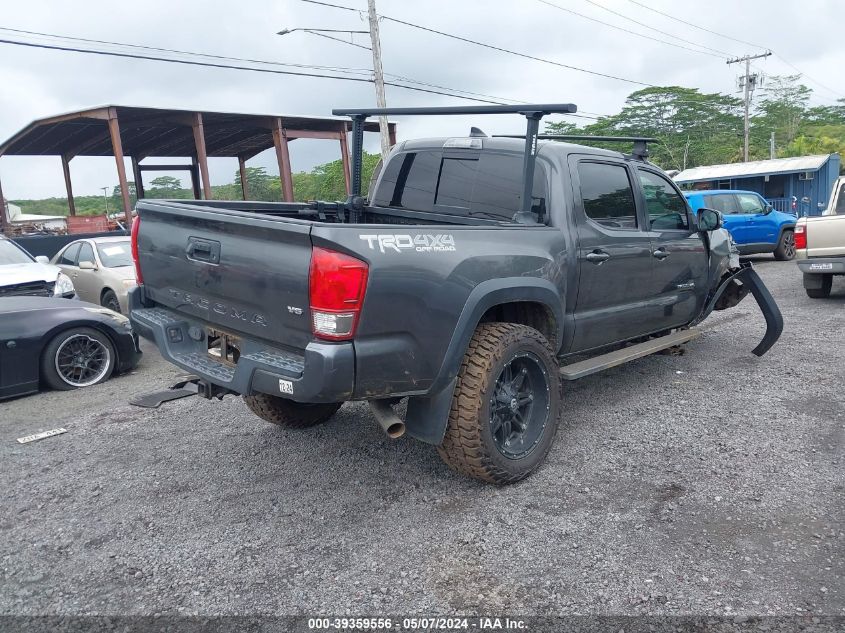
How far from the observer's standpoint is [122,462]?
4.29m

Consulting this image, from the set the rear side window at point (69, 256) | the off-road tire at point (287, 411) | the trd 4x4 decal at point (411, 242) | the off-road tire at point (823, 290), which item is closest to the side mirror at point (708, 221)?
the trd 4x4 decal at point (411, 242)

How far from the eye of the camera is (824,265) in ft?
28.8

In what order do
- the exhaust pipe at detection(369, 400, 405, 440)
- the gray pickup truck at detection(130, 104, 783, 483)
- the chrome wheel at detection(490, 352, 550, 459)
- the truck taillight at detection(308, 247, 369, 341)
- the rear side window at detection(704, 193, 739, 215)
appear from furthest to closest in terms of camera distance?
1. the rear side window at detection(704, 193, 739, 215)
2. the chrome wheel at detection(490, 352, 550, 459)
3. the exhaust pipe at detection(369, 400, 405, 440)
4. the gray pickup truck at detection(130, 104, 783, 483)
5. the truck taillight at detection(308, 247, 369, 341)

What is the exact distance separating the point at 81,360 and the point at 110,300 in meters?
3.19

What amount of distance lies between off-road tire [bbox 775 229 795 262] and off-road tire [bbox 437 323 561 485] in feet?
44.7

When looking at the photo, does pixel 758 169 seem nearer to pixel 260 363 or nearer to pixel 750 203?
pixel 750 203

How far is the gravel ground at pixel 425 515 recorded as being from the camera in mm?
2754

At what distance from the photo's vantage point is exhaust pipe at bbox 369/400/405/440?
10.8ft

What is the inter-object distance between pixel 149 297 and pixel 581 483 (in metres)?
2.84

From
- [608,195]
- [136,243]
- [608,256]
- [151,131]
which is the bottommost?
[608,256]

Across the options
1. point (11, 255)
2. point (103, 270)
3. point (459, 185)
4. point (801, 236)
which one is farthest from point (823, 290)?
point (11, 255)

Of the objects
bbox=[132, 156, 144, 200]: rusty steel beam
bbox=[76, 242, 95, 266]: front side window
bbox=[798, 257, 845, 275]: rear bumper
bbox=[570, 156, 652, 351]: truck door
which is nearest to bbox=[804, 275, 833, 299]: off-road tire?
bbox=[798, 257, 845, 275]: rear bumper

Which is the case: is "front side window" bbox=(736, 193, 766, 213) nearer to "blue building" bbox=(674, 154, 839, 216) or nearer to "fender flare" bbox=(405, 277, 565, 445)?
"blue building" bbox=(674, 154, 839, 216)

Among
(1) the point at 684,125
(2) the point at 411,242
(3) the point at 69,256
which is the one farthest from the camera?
(1) the point at 684,125
